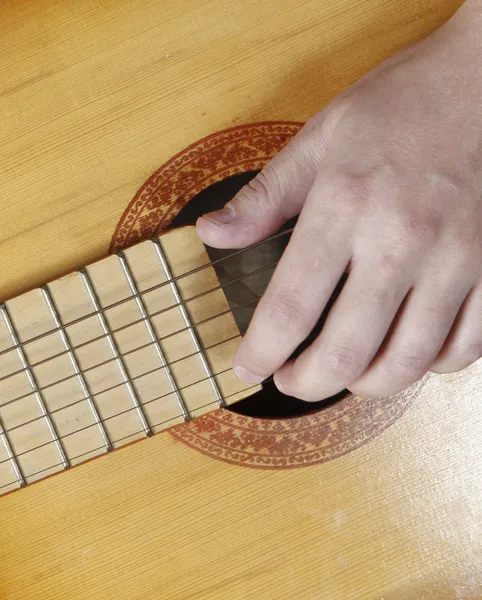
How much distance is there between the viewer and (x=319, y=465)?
864 mm

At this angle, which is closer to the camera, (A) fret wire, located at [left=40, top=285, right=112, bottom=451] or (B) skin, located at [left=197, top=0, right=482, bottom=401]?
(B) skin, located at [left=197, top=0, right=482, bottom=401]

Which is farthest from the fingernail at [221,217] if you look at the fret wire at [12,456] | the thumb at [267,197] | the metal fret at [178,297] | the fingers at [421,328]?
the fret wire at [12,456]

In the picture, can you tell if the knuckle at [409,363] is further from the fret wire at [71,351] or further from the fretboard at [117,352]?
the fret wire at [71,351]

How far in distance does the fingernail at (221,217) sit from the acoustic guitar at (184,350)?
0.08 metres

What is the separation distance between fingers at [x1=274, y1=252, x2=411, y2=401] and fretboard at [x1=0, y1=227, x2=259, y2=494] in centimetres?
17

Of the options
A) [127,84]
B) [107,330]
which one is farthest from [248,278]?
[127,84]

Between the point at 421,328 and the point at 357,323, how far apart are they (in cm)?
7

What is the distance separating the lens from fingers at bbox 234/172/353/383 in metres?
0.66

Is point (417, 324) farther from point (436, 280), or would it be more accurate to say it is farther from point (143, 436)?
point (143, 436)

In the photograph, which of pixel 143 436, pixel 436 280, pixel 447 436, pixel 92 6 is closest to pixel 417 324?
pixel 436 280

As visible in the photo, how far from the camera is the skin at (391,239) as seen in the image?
0.65 meters

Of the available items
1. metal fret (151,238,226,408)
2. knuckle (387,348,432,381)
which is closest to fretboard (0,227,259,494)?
metal fret (151,238,226,408)

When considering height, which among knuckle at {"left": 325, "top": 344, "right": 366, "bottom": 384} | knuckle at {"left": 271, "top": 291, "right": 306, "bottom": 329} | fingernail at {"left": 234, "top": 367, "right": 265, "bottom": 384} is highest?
knuckle at {"left": 271, "top": 291, "right": 306, "bottom": 329}

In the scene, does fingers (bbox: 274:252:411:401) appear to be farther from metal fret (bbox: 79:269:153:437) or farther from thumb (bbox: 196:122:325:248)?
metal fret (bbox: 79:269:153:437)
